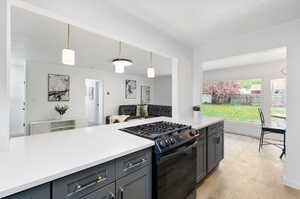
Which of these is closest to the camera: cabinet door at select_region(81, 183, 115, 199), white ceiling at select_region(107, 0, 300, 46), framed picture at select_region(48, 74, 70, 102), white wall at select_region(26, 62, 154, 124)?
cabinet door at select_region(81, 183, 115, 199)

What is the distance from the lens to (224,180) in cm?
222

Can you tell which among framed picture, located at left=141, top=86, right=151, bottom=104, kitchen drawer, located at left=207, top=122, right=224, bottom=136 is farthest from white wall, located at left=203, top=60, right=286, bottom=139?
framed picture, located at left=141, top=86, right=151, bottom=104

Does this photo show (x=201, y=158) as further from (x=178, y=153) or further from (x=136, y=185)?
(x=136, y=185)

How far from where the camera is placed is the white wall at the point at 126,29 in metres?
1.35

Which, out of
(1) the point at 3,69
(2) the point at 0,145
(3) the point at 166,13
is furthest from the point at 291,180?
(1) the point at 3,69

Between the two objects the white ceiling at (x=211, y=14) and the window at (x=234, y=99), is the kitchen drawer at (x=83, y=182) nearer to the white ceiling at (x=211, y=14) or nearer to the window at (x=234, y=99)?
the white ceiling at (x=211, y=14)

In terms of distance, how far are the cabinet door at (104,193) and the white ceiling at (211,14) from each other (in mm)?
1943

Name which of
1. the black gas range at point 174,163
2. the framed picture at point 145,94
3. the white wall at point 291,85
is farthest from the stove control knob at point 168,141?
the framed picture at point 145,94

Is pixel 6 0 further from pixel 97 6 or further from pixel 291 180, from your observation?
pixel 291 180

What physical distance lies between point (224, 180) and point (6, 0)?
3.33 meters

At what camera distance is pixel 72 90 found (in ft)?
17.5

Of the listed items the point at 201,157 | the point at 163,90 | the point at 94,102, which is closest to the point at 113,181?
the point at 201,157

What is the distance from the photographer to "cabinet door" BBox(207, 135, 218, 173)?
7.31ft

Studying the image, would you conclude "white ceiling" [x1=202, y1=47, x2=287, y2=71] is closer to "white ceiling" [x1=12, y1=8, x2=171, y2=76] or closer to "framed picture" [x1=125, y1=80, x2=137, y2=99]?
"white ceiling" [x1=12, y1=8, x2=171, y2=76]
